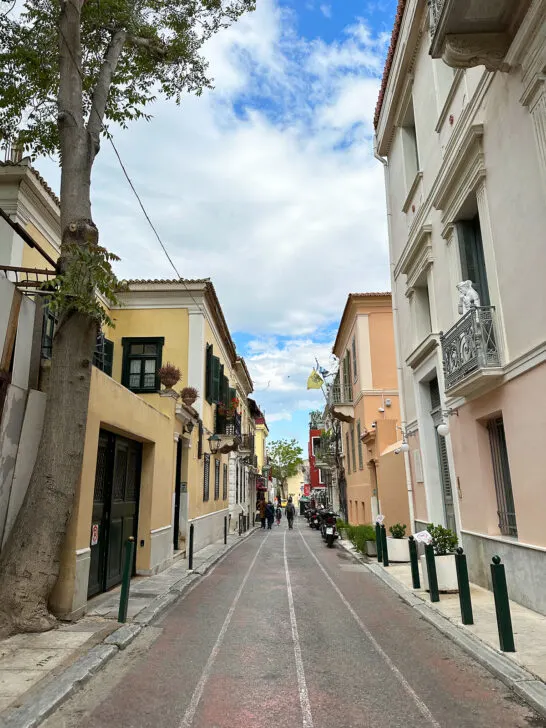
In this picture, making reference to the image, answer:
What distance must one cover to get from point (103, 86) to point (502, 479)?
9569 millimetres

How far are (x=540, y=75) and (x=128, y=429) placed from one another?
8.40 metres

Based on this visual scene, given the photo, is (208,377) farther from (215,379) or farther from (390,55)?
(390,55)

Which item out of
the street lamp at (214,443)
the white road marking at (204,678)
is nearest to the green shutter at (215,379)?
the street lamp at (214,443)

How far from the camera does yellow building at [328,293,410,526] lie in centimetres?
1653

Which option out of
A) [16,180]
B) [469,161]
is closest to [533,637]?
[469,161]

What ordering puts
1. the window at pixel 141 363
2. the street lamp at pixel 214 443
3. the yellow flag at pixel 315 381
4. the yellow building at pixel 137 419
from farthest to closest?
1. the yellow flag at pixel 315 381
2. the street lamp at pixel 214 443
3. the window at pixel 141 363
4. the yellow building at pixel 137 419

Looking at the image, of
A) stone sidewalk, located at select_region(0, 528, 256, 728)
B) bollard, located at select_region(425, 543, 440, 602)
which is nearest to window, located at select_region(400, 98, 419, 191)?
bollard, located at select_region(425, 543, 440, 602)

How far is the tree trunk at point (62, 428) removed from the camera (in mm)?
5973

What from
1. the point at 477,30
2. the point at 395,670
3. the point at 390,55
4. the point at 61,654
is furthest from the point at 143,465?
the point at 390,55

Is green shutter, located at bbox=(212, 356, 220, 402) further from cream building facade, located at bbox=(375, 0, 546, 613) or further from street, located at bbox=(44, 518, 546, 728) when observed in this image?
street, located at bbox=(44, 518, 546, 728)

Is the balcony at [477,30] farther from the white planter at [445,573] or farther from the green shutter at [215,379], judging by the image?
the green shutter at [215,379]

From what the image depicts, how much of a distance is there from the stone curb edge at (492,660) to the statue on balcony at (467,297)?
473cm

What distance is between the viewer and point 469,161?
885cm

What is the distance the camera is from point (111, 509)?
920 centimetres
